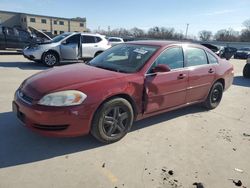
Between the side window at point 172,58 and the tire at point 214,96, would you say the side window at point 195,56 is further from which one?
the tire at point 214,96

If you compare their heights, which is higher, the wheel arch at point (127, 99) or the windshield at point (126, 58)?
the windshield at point (126, 58)

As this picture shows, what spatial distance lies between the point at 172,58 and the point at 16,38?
14937mm

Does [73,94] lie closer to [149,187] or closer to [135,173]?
[135,173]

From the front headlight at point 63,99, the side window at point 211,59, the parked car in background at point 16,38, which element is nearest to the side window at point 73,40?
Result: the parked car in background at point 16,38

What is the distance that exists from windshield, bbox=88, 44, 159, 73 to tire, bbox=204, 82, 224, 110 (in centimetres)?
207

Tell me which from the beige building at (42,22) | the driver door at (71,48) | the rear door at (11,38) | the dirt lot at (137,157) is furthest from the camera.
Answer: the beige building at (42,22)

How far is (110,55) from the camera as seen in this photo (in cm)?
510

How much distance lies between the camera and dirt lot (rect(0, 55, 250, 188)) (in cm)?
308

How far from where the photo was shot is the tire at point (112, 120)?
3764mm

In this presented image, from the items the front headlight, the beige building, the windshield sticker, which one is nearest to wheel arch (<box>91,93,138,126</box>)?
the front headlight

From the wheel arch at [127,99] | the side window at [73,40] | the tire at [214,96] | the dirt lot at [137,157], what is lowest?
the dirt lot at [137,157]

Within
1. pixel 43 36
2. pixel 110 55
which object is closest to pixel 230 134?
pixel 110 55

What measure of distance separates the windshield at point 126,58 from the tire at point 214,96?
2070mm

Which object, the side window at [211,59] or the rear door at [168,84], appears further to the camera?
the side window at [211,59]
